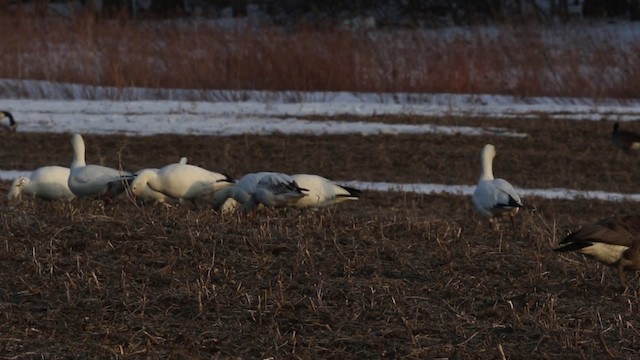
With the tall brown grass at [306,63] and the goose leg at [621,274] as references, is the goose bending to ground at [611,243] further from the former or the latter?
the tall brown grass at [306,63]

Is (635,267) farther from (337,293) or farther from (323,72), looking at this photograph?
(323,72)

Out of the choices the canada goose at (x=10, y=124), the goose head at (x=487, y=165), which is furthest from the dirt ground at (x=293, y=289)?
the canada goose at (x=10, y=124)

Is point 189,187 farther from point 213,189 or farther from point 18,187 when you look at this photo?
point 18,187

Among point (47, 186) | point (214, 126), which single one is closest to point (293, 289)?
point (47, 186)

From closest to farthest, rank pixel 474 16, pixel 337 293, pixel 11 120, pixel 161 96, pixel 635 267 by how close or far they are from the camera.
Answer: pixel 337 293 → pixel 635 267 → pixel 11 120 → pixel 161 96 → pixel 474 16

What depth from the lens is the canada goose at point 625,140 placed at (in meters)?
15.4

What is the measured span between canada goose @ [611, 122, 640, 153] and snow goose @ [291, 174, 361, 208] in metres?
6.05

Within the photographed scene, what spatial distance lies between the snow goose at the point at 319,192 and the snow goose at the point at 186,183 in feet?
2.15

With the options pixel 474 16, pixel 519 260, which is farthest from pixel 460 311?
pixel 474 16

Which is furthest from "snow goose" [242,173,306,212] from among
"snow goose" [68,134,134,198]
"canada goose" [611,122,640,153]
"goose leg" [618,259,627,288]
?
"canada goose" [611,122,640,153]

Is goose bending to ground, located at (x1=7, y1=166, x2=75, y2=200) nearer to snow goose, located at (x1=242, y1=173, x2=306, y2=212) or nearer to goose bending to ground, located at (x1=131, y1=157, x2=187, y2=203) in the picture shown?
goose bending to ground, located at (x1=131, y1=157, x2=187, y2=203)

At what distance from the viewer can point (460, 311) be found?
602cm

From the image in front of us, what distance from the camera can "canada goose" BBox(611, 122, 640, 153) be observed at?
15.4 metres

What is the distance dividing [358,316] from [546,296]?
1.02 metres
